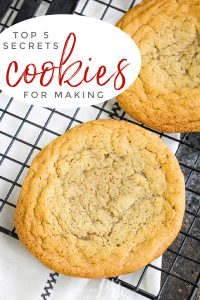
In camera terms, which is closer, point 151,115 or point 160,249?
point 160,249

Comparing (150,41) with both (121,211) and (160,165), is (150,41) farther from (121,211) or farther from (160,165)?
(121,211)

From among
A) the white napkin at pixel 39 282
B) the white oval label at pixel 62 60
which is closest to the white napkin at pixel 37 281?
the white napkin at pixel 39 282

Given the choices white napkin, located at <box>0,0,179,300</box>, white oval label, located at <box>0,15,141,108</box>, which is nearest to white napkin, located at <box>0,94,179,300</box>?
white napkin, located at <box>0,0,179,300</box>

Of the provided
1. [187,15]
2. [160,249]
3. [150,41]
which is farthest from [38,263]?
[187,15]

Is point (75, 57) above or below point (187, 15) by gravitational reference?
below

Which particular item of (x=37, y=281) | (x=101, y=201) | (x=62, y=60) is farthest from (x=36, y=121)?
(x=37, y=281)

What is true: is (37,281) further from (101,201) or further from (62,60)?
(62,60)

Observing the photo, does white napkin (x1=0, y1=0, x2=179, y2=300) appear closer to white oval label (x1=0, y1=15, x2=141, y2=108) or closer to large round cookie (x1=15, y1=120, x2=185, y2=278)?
large round cookie (x1=15, y1=120, x2=185, y2=278)
